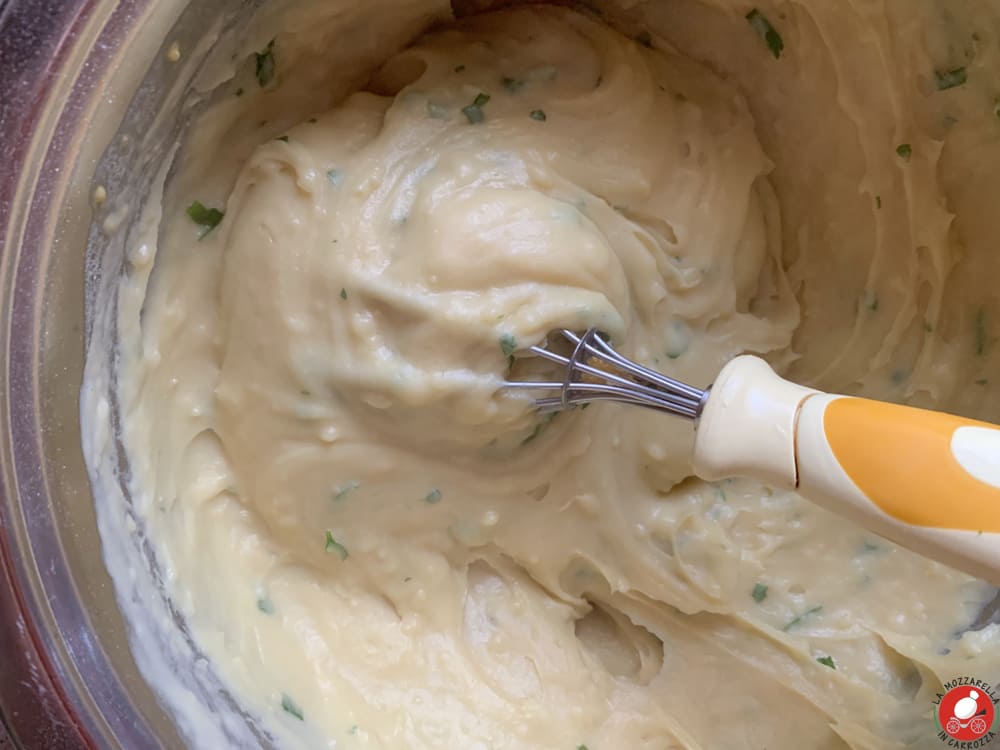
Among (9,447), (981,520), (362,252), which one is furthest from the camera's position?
(362,252)

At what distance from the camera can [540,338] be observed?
1.17 metres

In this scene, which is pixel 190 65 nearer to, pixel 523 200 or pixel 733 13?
pixel 523 200

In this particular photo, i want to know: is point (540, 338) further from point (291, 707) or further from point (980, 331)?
point (980, 331)

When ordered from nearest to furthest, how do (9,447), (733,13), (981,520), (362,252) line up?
(981,520) < (9,447) < (362,252) < (733,13)

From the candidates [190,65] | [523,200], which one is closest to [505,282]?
[523,200]

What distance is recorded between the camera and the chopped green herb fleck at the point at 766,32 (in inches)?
50.1

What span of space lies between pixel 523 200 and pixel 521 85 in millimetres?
208

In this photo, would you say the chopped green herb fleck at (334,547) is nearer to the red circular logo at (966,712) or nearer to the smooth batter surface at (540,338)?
the smooth batter surface at (540,338)

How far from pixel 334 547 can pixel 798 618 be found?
28.4 inches

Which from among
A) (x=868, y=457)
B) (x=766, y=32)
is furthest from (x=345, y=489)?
(x=766, y=32)

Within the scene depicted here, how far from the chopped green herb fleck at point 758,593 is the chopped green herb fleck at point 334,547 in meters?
0.63

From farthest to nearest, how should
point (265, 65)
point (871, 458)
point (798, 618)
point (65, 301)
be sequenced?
point (798, 618) < point (265, 65) < point (65, 301) < point (871, 458)

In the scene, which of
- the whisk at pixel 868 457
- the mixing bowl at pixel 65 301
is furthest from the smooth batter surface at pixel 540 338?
the whisk at pixel 868 457

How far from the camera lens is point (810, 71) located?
129 centimetres
